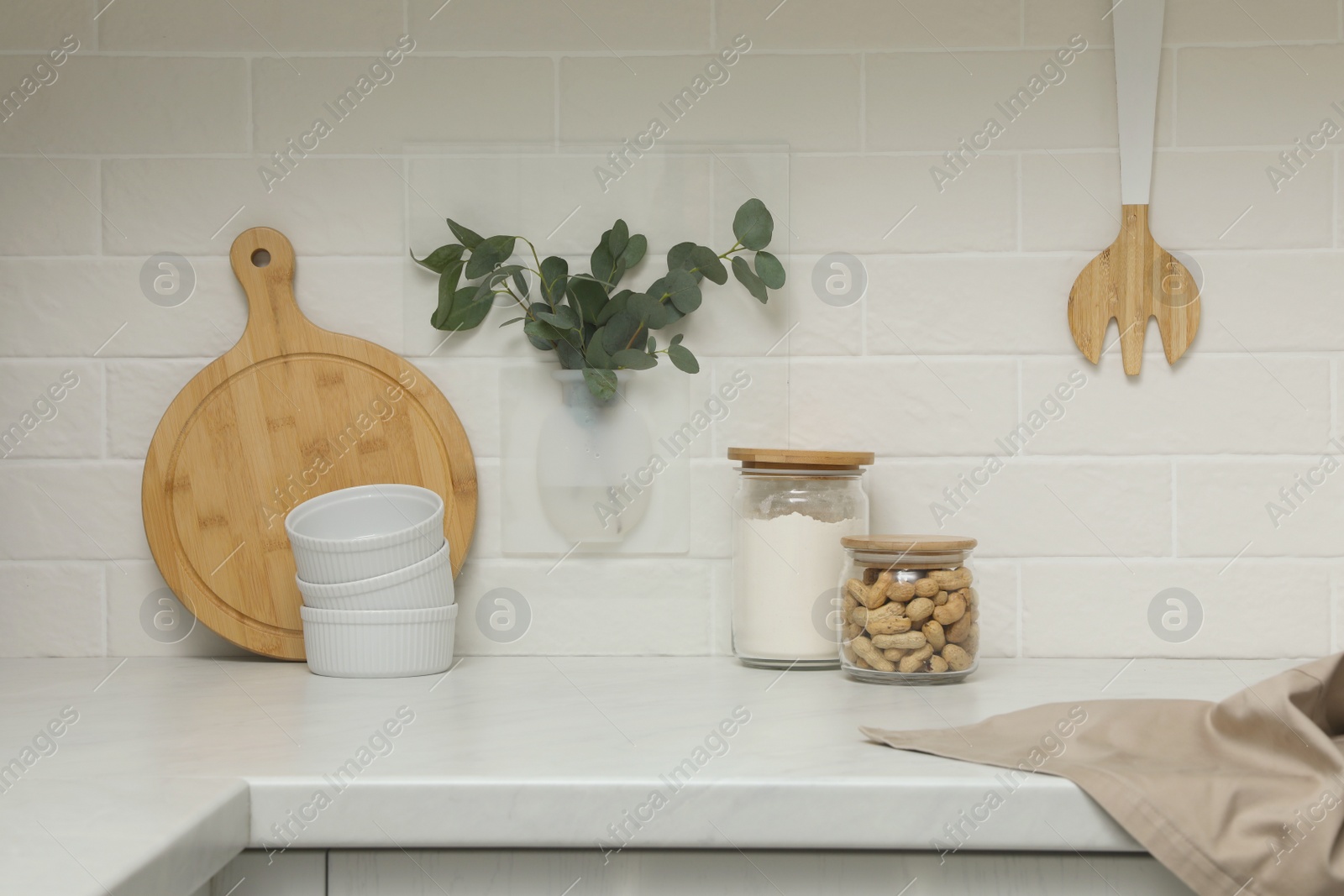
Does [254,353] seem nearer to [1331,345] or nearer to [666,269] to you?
[666,269]

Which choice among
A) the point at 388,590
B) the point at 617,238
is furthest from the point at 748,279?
the point at 388,590

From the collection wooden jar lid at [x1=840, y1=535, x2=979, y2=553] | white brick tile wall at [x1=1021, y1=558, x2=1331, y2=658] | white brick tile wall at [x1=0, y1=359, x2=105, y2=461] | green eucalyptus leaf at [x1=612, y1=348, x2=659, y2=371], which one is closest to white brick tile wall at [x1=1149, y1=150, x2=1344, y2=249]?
white brick tile wall at [x1=1021, y1=558, x2=1331, y2=658]

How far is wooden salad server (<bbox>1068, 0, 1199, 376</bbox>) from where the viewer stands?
1091 mm

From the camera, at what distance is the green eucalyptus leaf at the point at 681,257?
42.6 inches

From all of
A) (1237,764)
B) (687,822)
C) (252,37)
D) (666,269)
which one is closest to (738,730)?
(687,822)

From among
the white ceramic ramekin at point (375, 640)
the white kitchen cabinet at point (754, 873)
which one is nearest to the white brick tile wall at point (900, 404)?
the white ceramic ramekin at point (375, 640)

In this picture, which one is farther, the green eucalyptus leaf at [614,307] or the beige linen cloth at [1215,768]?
the green eucalyptus leaf at [614,307]

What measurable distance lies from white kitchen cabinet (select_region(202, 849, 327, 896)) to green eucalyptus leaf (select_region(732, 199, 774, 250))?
0.69 metres

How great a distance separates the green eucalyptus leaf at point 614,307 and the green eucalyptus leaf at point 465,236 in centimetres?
15

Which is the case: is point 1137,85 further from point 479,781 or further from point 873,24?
point 479,781

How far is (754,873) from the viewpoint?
2.15ft

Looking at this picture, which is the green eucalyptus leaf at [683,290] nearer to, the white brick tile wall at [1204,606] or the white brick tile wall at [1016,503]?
the white brick tile wall at [1016,503]

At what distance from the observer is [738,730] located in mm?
762

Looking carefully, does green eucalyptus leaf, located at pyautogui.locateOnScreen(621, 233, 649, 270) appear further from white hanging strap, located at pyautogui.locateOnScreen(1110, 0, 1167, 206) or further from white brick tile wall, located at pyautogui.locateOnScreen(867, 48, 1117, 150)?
white hanging strap, located at pyautogui.locateOnScreen(1110, 0, 1167, 206)
